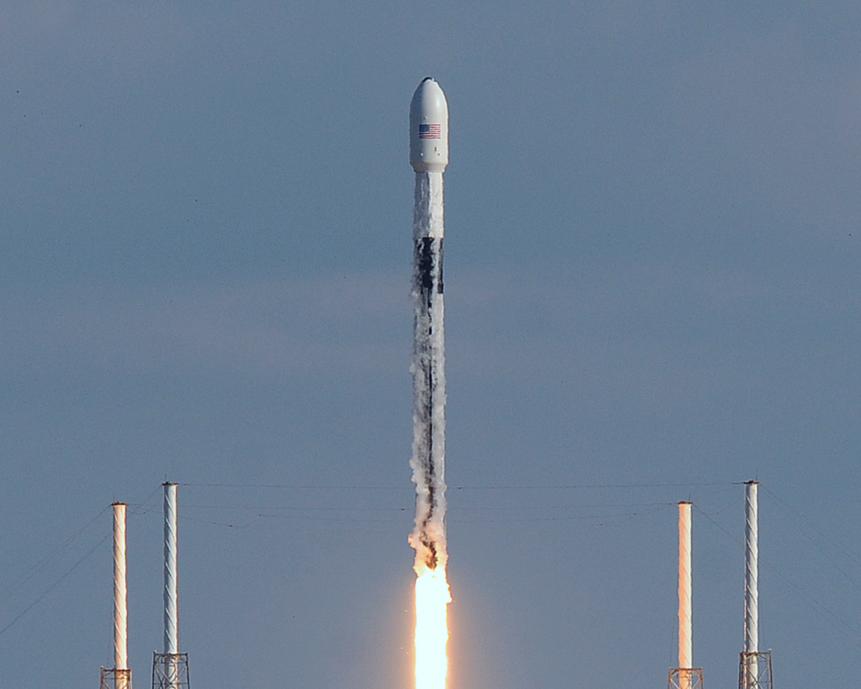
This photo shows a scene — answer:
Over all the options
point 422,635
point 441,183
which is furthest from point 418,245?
point 422,635

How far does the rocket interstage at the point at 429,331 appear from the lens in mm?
190625

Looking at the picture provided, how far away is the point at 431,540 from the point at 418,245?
12.5 metres

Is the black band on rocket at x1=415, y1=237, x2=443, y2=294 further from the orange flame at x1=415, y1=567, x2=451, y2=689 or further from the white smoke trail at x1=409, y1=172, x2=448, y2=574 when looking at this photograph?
the orange flame at x1=415, y1=567, x2=451, y2=689

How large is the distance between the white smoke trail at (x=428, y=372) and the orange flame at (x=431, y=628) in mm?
3108

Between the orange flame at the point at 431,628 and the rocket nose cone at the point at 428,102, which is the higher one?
the rocket nose cone at the point at 428,102

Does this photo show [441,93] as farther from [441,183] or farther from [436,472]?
[436,472]

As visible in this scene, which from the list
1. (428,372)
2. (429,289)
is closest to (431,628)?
(428,372)

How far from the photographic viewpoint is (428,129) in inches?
7495

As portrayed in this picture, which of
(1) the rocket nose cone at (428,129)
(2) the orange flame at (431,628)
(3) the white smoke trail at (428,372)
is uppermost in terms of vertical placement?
(1) the rocket nose cone at (428,129)

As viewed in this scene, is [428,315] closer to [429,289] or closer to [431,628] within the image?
[429,289]

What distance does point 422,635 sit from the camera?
198750mm

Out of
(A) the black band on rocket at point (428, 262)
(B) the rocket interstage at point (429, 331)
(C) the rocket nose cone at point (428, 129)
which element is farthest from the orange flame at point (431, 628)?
(C) the rocket nose cone at point (428, 129)

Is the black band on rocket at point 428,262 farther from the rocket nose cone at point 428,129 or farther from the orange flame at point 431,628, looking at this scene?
the orange flame at point 431,628

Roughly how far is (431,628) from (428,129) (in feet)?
73.4
